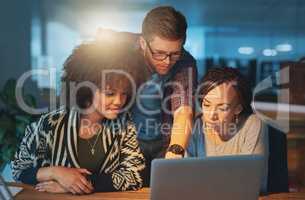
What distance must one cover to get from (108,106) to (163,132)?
0.39m

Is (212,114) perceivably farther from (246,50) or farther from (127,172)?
(127,172)

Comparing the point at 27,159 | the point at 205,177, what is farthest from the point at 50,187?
the point at 205,177

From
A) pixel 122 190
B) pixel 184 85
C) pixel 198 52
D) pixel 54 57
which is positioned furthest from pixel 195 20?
pixel 122 190

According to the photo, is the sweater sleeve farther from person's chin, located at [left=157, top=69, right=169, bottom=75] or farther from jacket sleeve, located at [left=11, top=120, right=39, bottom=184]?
jacket sleeve, located at [left=11, top=120, right=39, bottom=184]

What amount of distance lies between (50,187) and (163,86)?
97cm

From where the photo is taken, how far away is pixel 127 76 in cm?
294

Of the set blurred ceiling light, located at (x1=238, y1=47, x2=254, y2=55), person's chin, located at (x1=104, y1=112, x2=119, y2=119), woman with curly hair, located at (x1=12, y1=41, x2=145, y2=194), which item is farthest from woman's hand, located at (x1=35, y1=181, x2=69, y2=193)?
blurred ceiling light, located at (x1=238, y1=47, x2=254, y2=55)

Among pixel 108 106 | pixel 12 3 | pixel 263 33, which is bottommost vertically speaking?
pixel 108 106

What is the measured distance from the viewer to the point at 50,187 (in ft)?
9.63

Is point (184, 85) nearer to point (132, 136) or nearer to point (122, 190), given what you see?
point (132, 136)

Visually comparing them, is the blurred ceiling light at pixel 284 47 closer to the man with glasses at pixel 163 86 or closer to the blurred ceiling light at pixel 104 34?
the man with glasses at pixel 163 86

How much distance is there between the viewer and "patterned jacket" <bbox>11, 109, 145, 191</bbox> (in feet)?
9.78

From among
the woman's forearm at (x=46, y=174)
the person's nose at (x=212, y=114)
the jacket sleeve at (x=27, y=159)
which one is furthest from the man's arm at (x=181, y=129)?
the jacket sleeve at (x=27, y=159)

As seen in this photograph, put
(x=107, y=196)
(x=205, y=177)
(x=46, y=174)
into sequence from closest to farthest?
1. (x=205, y=177)
2. (x=107, y=196)
3. (x=46, y=174)
